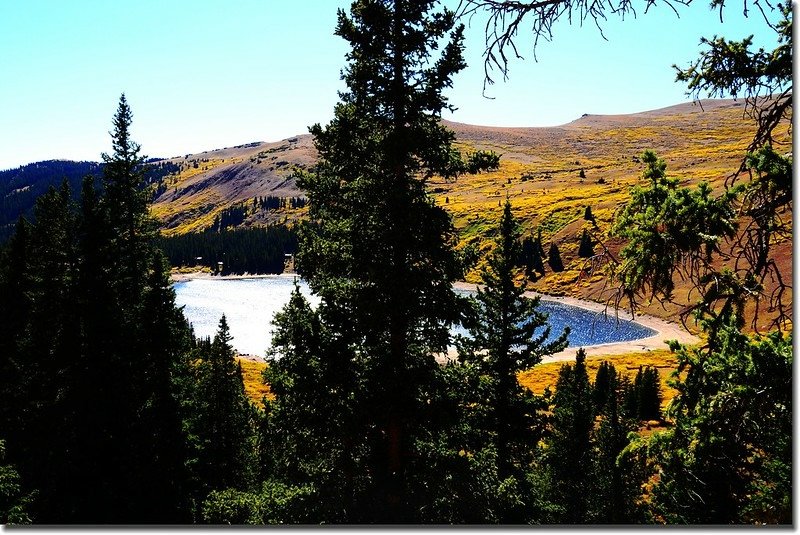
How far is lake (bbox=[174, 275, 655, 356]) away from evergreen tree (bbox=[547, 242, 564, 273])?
69.2 ft

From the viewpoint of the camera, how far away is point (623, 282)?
5520 millimetres

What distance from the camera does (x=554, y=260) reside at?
152 m

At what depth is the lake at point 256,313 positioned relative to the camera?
99438mm

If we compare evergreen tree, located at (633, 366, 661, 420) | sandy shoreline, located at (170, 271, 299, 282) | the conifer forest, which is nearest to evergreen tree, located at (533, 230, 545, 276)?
sandy shoreline, located at (170, 271, 299, 282)

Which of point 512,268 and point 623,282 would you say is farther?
point 512,268

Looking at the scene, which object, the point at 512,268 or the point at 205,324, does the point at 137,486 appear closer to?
the point at 512,268

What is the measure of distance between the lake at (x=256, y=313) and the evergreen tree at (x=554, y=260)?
2108 cm

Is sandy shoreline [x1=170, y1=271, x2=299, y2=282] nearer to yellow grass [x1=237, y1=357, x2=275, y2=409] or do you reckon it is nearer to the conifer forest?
yellow grass [x1=237, y1=357, x2=275, y2=409]

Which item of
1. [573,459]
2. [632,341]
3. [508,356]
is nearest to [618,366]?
[632,341]

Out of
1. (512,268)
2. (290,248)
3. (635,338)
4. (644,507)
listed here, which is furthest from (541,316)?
(290,248)

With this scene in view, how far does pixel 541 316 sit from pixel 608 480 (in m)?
11.4

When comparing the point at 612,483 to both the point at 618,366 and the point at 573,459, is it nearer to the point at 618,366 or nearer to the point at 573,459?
the point at 573,459

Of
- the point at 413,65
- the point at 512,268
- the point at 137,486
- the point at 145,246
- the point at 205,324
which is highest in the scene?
the point at 413,65

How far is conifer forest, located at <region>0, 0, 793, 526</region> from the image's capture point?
5.29 metres
